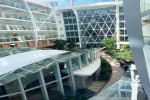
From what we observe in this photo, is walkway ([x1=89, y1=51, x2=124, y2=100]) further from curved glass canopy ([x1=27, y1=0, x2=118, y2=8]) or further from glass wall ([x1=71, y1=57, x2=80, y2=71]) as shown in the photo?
curved glass canopy ([x1=27, y1=0, x2=118, y2=8])

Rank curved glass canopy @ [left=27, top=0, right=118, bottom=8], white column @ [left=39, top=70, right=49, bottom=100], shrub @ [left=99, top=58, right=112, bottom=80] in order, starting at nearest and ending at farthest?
white column @ [left=39, top=70, right=49, bottom=100] → shrub @ [left=99, top=58, right=112, bottom=80] → curved glass canopy @ [left=27, top=0, right=118, bottom=8]

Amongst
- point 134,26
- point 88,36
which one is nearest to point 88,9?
point 88,36

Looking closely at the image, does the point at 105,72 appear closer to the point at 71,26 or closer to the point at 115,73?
the point at 115,73

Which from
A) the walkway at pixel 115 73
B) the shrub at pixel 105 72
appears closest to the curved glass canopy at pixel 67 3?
the walkway at pixel 115 73

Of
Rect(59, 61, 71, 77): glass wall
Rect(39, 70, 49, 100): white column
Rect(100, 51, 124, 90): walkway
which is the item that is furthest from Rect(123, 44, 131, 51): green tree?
Rect(39, 70, 49, 100): white column

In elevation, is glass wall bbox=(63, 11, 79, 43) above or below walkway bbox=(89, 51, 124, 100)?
above

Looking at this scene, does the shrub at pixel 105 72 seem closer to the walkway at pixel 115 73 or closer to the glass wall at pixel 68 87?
the walkway at pixel 115 73

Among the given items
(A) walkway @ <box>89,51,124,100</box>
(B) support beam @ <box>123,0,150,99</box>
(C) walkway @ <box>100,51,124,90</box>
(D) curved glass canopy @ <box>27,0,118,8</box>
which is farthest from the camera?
(D) curved glass canopy @ <box>27,0,118,8</box>

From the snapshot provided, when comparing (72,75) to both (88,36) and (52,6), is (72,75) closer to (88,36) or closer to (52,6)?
(88,36)

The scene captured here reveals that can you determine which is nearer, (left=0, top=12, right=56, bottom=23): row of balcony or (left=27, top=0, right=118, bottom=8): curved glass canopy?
(left=0, top=12, right=56, bottom=23): row of balcony

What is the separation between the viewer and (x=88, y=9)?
4162cm

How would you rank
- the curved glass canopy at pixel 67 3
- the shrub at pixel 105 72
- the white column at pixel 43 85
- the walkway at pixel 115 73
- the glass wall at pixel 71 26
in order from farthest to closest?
the glass wall at pixel 71 26 → the curved glass canopy at pixel 67 3 → the shrub at pixel 105 72 → the walkway at pixel 115 73 → the white column at pixel 43 85

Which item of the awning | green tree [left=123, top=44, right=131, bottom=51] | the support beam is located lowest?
the awning

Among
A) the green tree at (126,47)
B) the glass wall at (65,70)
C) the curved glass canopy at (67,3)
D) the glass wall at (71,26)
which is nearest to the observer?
the glass wall at (65,70)
